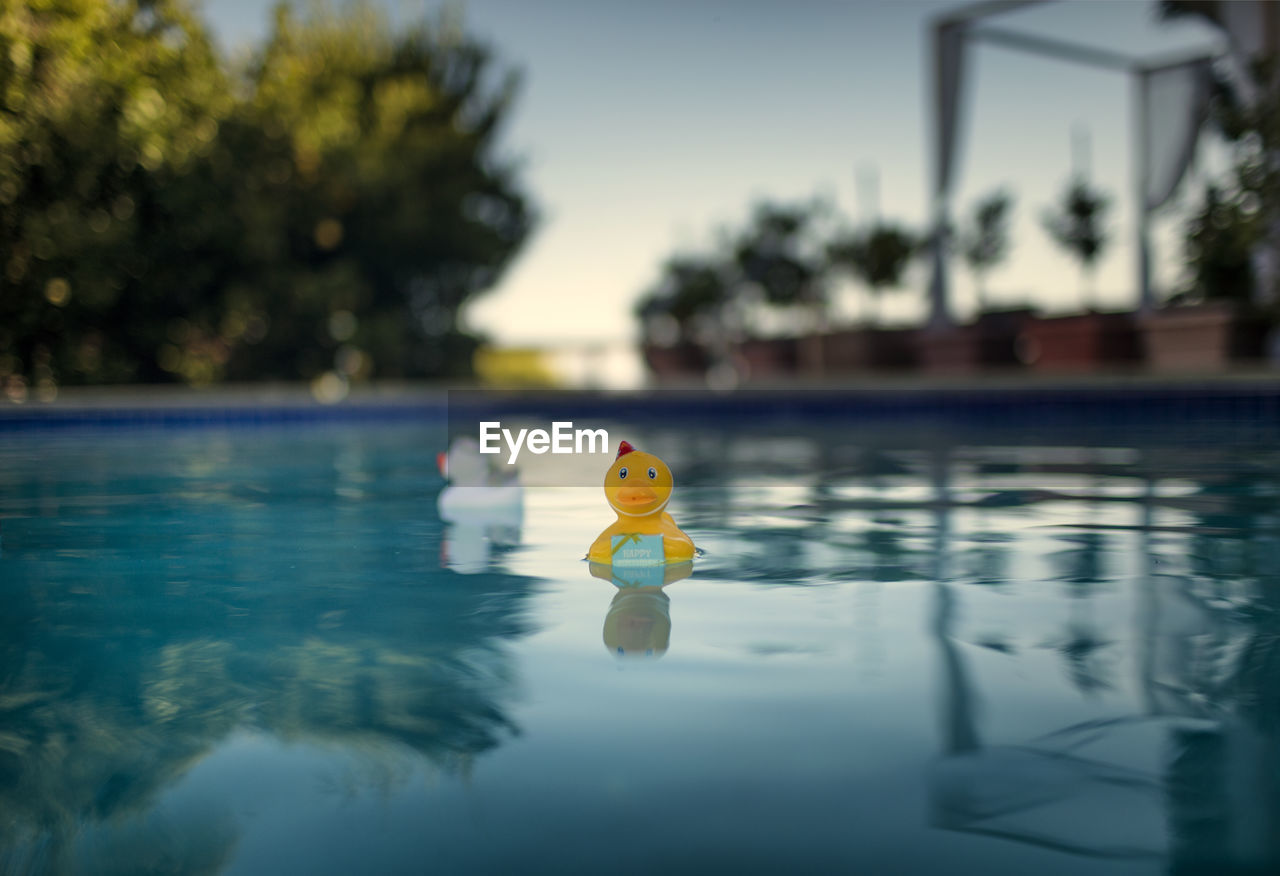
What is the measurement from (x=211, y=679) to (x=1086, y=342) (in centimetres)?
1389

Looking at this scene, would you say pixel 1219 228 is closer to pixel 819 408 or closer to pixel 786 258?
pixel 819 408

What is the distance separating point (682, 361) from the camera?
22.5 meters

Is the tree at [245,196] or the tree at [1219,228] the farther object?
the tree at [245,196]

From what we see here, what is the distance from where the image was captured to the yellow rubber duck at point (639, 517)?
3250 millimetres

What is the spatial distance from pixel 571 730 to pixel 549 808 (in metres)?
0.36

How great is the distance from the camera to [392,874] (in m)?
1.43

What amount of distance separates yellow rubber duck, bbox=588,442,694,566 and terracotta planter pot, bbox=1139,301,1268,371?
11.0m

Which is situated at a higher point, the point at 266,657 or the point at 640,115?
the point at 640,115

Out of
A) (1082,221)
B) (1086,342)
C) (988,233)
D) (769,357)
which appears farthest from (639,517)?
(769,357)

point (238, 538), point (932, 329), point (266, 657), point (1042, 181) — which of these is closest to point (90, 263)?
point (238, 538)

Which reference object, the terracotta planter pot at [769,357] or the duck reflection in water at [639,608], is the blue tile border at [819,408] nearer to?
the terracotta planter pot at [769,357]

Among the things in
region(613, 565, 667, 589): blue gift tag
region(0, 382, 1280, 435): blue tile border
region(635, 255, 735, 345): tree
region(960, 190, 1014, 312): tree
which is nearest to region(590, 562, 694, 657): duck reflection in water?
region(613, 565, 667, 589): blue gift tag

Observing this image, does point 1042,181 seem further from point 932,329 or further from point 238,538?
point 238,538

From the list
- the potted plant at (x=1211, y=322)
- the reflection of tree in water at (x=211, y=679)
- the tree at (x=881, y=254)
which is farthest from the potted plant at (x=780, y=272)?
the reflection of tree in water at (x=211, y=679)
